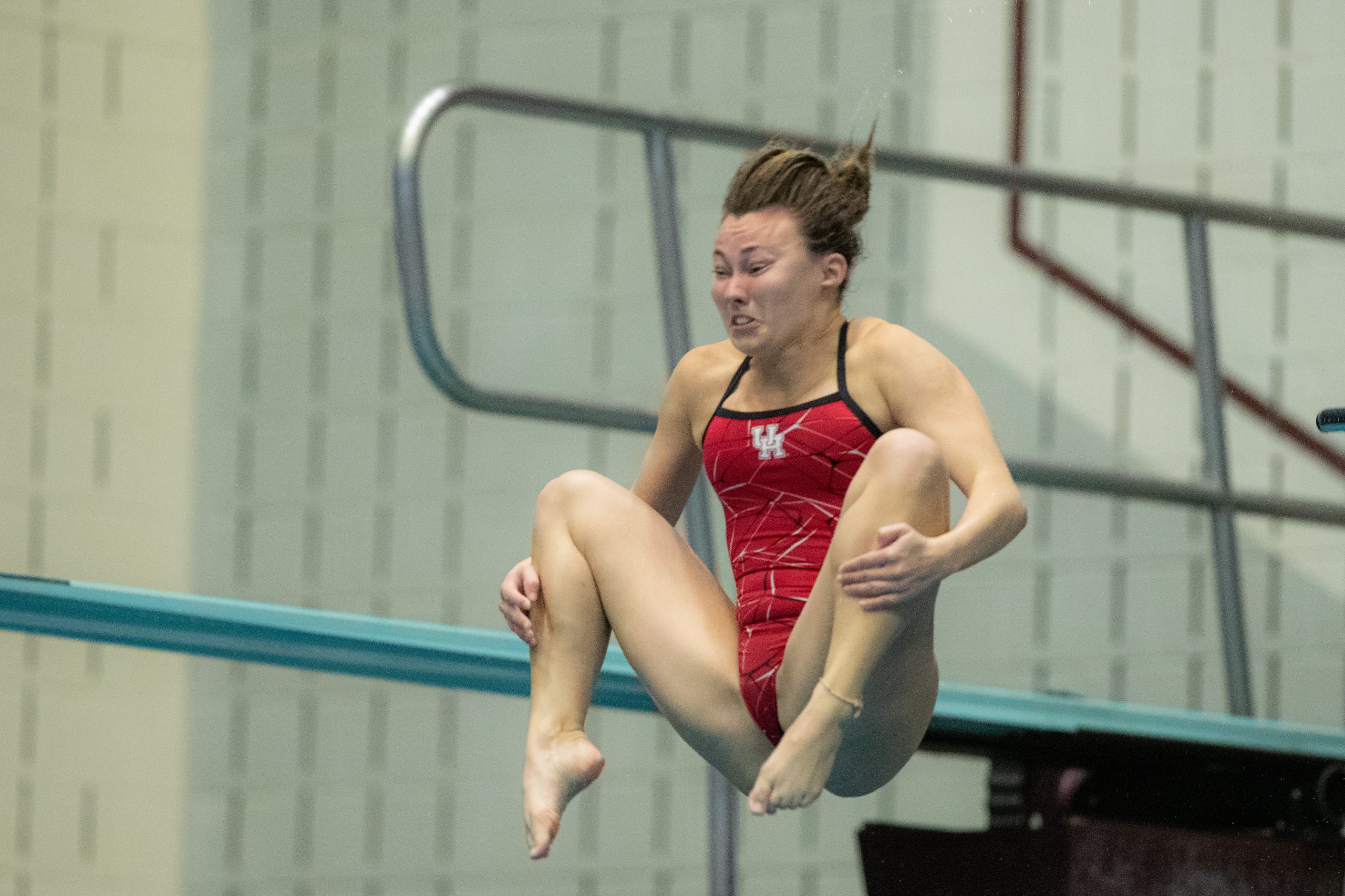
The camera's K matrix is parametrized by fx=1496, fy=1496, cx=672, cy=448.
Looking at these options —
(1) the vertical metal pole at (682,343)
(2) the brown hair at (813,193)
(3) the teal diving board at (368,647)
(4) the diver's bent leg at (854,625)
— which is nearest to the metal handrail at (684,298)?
(1) the vertical metal pole at (682,343)

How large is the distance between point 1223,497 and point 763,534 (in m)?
1.13

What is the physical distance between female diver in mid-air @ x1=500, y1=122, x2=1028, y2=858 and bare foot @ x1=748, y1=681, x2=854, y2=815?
0.19 feet

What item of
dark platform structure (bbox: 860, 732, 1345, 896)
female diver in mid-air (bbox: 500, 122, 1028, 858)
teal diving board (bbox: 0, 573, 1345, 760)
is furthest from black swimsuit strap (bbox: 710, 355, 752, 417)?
dark platform structure (bbox: 860, 732, 1345, 896)

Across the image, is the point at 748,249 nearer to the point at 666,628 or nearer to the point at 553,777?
the point at 666,628

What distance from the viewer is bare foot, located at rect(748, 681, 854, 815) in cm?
128

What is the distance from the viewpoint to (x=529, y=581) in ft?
4.88

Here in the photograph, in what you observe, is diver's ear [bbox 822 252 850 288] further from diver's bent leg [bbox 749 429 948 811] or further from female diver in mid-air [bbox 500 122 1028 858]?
diver's bent leg [bbox 749 429 948 811]

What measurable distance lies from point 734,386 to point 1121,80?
1.89 metres

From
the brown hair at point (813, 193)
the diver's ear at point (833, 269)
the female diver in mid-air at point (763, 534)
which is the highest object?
the brown hair at point (813, 193)

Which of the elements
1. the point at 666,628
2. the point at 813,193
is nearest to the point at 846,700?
the point at 666,628

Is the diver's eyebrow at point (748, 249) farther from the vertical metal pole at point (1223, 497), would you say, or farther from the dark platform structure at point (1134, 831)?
the vertical metal pole at point (1223, 497)

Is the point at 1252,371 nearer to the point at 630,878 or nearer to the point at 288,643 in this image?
the point at 630,878

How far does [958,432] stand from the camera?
1.39 m

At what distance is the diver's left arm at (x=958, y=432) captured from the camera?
4.23 feet
